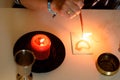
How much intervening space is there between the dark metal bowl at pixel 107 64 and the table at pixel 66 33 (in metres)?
0.02

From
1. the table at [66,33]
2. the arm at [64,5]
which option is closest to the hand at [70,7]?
the arm at [64,5]

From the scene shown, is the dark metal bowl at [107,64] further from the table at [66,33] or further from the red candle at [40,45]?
the red candle at [40,45]

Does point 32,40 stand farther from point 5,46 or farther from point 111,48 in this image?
point 111,48

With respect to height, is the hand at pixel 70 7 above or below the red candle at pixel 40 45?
above

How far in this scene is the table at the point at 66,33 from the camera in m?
0.97

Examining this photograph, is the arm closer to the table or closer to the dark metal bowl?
the table

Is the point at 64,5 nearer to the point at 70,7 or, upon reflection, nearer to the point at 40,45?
the point at 70,7

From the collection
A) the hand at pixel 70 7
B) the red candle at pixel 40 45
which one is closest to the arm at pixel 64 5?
the hand at pixel 70 7

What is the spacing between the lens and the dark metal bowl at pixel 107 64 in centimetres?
97

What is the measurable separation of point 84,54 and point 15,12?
351 mm

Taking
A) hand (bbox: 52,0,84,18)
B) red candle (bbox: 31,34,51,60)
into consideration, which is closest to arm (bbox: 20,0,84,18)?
hand (bbox: 52,0,84,18)

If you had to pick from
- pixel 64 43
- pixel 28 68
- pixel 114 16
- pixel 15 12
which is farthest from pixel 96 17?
pixel 28 68

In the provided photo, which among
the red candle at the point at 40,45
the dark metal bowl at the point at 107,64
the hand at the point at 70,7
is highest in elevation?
the hand at the point at 70,7

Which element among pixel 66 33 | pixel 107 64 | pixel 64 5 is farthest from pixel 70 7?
pixel 107 64
